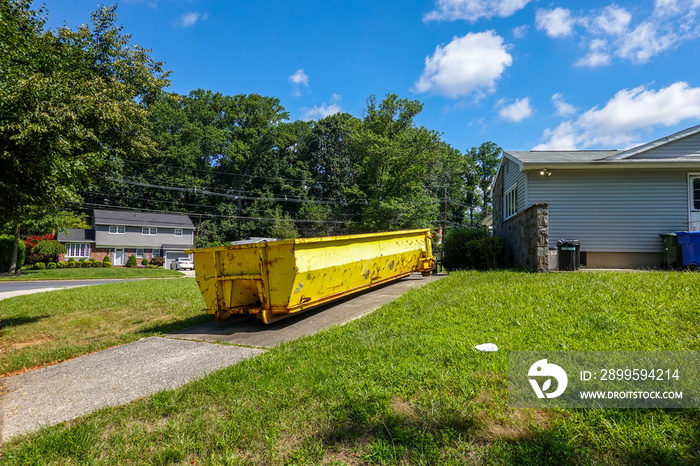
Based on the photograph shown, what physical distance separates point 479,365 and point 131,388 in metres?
3.39

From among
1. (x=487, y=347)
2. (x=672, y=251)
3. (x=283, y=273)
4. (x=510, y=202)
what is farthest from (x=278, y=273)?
(x=510, y=202)

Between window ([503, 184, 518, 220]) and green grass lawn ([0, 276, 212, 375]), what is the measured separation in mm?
11370

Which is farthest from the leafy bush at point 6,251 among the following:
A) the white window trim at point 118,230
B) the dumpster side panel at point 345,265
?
the dumpster side panel at point 345,265

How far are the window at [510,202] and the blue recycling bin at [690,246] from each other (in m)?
4.71

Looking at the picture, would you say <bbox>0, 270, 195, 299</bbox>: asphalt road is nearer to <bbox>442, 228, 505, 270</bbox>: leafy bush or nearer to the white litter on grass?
<bbox>442, 228, 505, 270</bbox>: leafy bush

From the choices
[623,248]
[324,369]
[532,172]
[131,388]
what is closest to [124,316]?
[131,388]

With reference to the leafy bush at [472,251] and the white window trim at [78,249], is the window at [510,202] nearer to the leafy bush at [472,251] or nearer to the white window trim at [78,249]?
the leafy bush at [472,251]

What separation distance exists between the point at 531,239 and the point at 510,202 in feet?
18.4

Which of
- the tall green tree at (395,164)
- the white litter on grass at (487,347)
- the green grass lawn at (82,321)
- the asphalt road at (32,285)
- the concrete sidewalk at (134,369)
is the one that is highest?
the tall green tree at (395,164)

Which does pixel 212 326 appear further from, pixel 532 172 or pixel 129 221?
pixel 129 221

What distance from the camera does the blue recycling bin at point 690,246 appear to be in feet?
34.1

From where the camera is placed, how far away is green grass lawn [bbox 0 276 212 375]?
5.81 m

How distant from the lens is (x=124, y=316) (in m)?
8.39

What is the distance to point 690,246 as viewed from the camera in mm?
10664
